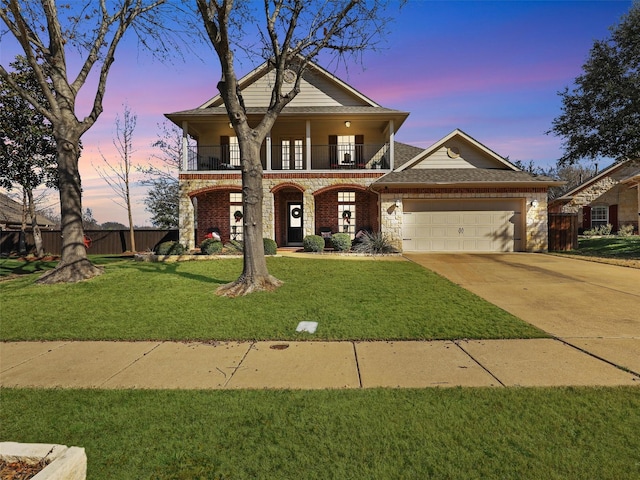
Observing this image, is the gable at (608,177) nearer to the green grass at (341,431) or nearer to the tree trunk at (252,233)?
the tree trunk at (252,233)

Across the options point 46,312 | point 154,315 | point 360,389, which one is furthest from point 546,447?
point 46,312

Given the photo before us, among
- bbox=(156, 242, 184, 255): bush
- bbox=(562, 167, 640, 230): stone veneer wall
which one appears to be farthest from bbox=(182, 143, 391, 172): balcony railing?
bbox=(562, 167, 640, 230): stone veneer wall

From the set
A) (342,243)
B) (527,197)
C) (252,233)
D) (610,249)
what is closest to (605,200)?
(610,249)

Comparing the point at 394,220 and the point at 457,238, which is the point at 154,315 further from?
the point at 457,238

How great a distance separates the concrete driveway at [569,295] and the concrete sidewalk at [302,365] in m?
0.73

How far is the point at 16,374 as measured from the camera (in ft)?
13.6

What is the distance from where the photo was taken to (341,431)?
282cm

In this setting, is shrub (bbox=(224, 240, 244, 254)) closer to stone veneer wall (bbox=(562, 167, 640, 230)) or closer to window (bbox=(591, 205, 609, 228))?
stone veneer wall (bbox=(562, 167, 640, 230))

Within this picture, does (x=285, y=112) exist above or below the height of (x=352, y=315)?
above

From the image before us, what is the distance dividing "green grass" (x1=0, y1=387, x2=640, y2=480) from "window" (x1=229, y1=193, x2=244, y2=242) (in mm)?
16146

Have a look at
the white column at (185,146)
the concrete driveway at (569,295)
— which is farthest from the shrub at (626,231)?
the white column at (185,146)

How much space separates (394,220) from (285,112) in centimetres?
771

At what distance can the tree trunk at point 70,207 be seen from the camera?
10.5m

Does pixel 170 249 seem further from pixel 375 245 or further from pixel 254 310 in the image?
pixel 254 310
